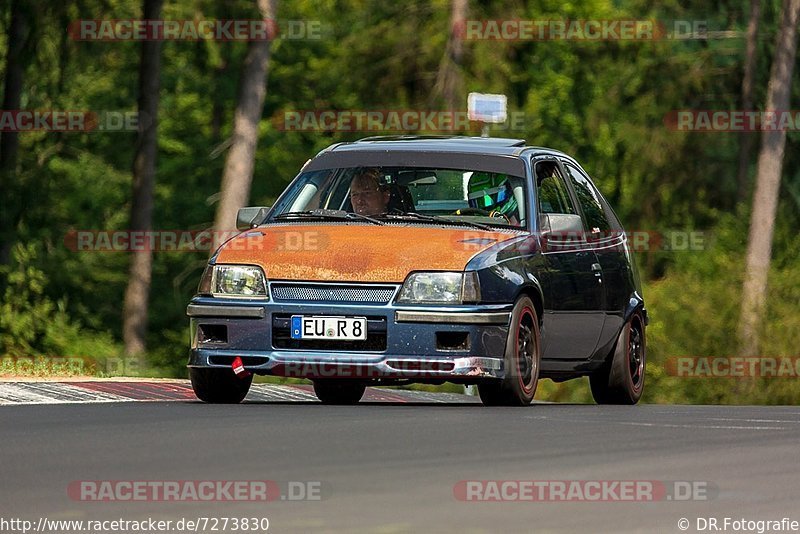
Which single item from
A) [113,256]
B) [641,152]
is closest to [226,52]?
[113,256]

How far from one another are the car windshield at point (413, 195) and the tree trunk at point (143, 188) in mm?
23099

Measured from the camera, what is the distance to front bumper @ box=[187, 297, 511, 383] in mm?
12406

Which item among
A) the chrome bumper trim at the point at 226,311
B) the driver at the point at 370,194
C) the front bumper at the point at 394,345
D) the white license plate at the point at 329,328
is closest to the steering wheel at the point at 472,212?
the driver at the point at 370,194

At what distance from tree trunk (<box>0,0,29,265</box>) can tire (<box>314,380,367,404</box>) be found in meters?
22.5

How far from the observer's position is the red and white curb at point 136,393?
13.2 meters

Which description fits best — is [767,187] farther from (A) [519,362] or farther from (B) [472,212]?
(A) [519,362]

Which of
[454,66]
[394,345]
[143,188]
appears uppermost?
[454,66]

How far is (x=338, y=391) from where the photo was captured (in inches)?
603

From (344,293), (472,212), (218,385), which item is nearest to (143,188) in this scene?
(472,212)

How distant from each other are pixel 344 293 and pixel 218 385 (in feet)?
4.25

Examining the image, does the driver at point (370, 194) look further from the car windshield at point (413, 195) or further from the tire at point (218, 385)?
Answer: the tire at point (218, 385)

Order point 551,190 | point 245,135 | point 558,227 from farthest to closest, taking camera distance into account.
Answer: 1. point 245,135
2. point 551,190
3. point 558,227

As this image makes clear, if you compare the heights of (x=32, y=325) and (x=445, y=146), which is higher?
(x=445, y=146)

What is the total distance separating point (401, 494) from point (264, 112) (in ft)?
150
